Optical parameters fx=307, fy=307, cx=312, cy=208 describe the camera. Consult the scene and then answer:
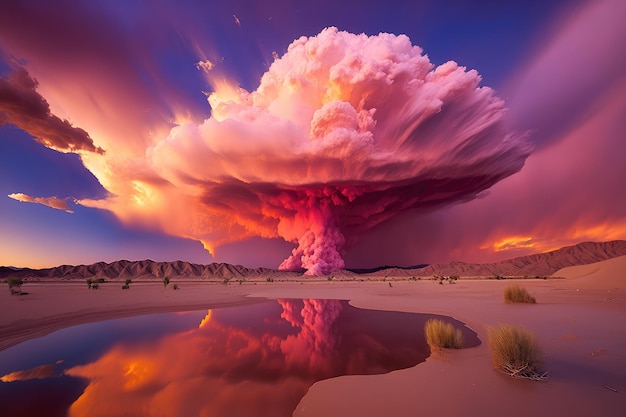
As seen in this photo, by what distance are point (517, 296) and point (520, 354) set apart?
49.2 feet

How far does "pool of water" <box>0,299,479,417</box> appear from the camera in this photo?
5.74 m

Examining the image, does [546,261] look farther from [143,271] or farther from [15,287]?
[143,271]

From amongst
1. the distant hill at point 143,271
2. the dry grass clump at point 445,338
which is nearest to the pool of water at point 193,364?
the dry grass clump at point 445,338

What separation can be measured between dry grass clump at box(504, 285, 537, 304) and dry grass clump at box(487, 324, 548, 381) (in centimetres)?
1446

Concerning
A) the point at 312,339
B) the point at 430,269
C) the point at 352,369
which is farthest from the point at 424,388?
the point at 430,269

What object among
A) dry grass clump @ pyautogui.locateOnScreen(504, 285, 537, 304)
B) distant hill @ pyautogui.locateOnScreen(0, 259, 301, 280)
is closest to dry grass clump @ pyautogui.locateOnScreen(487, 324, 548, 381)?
dry grass clump @ pyautogui.locateOnScreen(504, 285, 537, 304)

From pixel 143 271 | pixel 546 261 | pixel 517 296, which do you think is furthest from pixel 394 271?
pixel 517 296

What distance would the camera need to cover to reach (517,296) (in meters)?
18.8

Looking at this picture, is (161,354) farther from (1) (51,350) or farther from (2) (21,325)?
(2) (21,325)

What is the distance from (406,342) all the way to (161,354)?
7.87 metres

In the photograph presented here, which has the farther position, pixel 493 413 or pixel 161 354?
pixel 161 354

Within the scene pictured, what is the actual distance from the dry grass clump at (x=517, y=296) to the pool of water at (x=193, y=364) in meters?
7.36

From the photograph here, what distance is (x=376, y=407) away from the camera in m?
5.23

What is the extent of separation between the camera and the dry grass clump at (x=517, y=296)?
18422mm
